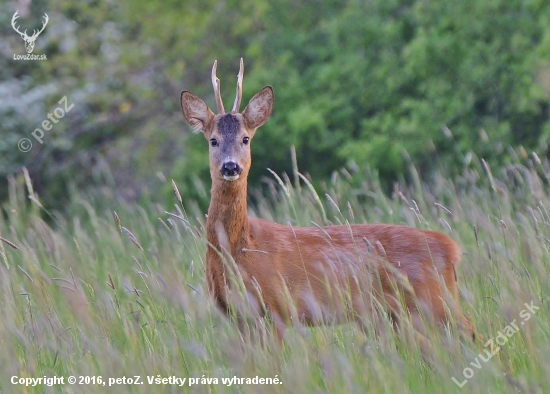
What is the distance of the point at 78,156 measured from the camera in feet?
38.5

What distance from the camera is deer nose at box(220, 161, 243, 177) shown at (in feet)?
15.5

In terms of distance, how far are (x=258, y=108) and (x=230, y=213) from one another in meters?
0.75

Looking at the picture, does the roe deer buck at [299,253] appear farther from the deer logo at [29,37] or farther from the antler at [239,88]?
the deer logo at [29,37]

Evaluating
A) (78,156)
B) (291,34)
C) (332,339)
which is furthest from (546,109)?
(332,339)

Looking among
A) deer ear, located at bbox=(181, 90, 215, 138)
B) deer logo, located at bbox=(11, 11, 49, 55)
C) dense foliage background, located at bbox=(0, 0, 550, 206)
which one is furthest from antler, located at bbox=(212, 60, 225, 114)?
deer logo, located at bbox=(11, 11, 49, 55)

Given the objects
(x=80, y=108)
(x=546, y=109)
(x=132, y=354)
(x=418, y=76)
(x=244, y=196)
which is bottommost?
(x=132, y=354)

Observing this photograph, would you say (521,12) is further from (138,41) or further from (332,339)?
(332,339)

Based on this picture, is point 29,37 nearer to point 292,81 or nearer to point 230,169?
point 292,81

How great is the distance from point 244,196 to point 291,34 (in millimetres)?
7095

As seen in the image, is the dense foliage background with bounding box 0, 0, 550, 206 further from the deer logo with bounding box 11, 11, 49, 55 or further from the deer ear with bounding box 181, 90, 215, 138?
the deer ear with bounding box 181, 90, 215, 138

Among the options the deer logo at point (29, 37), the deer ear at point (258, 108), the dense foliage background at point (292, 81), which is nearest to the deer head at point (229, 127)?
the deer ear at point (258, 108)

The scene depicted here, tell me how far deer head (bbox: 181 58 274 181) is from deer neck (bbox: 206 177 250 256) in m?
0.05

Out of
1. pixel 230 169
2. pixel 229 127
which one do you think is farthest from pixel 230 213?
pixel 229 127

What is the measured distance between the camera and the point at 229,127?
505 centimetres
